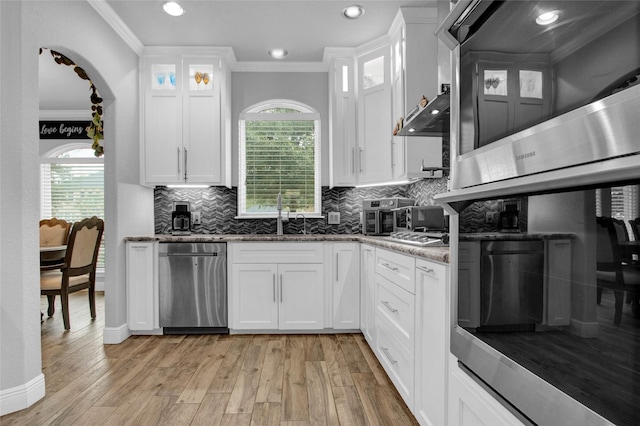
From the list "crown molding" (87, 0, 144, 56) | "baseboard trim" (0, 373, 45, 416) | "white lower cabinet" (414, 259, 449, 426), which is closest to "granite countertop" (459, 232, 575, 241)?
"white lower cabinet" (414, 259, 449, 426)

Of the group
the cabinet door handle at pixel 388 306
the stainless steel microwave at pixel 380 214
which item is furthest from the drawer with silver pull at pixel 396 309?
the stainless steel microwave at pixel 380 214

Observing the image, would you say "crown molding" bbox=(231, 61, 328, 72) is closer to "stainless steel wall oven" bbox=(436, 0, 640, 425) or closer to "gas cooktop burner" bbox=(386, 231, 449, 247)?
"gas cooktop burner" bbox=(386, 231, 449, 247)

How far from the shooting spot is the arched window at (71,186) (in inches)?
214

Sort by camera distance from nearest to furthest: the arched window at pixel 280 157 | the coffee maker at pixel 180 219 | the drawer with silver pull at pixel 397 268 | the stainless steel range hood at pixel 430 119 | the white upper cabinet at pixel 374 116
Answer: the stainless steel range hood at pixel 430 119
the drawer with silver pull at pixel 397 268
the white upper cabinet at pixel 374 116
the coffee maker at pixel 180 219
the arched window at pixel 280 157

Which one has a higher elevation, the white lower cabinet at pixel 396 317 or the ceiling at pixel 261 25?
the ceiling at pixel 261 25

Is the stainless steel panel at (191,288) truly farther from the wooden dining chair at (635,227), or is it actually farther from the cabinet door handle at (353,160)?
the wooden dining chair at (635,227)

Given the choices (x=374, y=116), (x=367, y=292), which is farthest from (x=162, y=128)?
(x=367, y=292)

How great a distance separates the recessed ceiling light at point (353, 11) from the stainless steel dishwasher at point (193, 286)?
235 centimetres

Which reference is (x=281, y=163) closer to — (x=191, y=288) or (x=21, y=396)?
(x=191, y=288)

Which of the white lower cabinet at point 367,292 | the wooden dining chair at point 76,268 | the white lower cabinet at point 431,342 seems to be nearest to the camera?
the white lower cabinet at point 431,342

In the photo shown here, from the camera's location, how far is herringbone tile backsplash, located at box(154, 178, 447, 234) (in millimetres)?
3822

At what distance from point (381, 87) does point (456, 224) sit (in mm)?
2607

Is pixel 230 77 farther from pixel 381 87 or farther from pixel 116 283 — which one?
pixel 116 283

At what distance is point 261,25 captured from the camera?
121 inches
